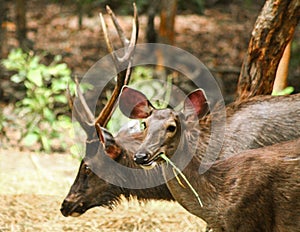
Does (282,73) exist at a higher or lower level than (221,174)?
higher

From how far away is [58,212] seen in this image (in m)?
6.79

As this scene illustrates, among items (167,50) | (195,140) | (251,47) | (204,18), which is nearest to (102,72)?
(167,50)

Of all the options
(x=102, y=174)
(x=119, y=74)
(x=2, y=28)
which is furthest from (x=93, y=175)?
(x=2, y=28)

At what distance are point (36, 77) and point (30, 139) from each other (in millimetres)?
804

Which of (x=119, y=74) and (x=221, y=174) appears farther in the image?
(x=119, y=74)

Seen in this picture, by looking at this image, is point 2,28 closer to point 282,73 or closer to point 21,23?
point 21,23

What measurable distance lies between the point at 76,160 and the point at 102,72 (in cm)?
264

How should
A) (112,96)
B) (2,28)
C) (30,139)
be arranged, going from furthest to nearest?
(2,28), (30,139), (112,96)

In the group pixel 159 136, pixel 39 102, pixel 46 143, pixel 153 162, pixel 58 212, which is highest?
pixel 159 136

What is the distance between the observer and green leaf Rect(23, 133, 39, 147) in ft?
29.7

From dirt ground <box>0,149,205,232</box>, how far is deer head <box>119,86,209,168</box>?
1.43 meters

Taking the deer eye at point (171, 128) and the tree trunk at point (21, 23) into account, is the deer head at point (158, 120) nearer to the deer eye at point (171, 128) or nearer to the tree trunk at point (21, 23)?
the deer eye at point (171, 128)

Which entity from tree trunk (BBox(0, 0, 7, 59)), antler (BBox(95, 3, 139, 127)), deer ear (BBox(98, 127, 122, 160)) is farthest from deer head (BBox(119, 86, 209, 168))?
tree trunk (BBox(0, 0, 7, 59))

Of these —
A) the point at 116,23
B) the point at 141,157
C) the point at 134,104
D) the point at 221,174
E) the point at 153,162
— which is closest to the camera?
the point at 141,157
